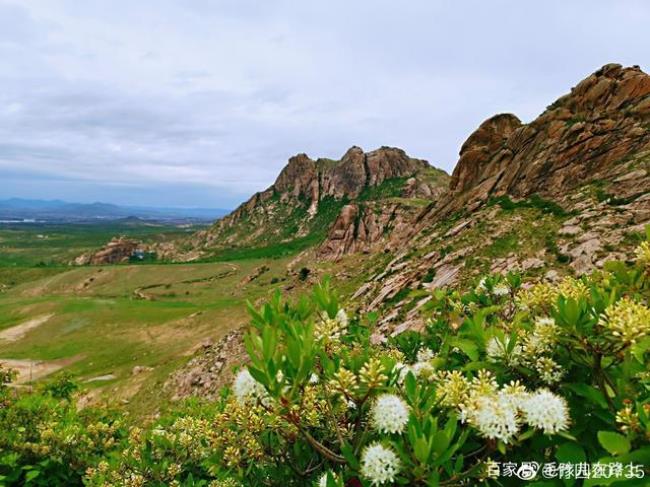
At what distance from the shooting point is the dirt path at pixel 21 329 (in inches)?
2490

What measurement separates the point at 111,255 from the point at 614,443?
703ft

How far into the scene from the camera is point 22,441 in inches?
257

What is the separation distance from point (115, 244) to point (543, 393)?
21711 cm

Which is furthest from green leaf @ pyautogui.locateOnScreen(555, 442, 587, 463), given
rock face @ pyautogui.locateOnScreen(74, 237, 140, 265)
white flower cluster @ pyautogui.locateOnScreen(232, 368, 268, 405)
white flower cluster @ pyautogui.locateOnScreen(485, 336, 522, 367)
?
rock face @ pyautogui.locateOnScreen(74, 237, 140, 265)

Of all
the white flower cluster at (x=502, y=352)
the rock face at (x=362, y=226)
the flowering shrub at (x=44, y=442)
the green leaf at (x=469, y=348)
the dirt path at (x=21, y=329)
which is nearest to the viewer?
the white flower cluster at (x=502, y=352)

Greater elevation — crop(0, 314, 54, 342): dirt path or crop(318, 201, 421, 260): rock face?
crop(318, 201, 421, 260): rock face

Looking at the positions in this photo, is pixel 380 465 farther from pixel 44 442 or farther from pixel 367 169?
pixel 367 169

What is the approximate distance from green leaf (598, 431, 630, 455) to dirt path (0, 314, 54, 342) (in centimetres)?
8099

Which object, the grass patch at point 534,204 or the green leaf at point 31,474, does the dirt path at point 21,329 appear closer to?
the green leaf at point 31,474

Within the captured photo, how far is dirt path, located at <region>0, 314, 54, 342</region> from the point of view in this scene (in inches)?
2490

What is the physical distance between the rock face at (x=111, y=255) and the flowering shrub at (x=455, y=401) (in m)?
209

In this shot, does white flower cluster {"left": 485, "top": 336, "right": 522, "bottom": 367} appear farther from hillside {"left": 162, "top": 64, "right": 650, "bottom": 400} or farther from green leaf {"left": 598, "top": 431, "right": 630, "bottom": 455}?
hillside {"left": 162, "top": 64, "right": 650, "bottom": 400}

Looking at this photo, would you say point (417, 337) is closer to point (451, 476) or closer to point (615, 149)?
point (451, 476)

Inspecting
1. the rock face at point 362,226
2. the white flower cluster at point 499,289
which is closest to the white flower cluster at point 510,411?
the white flower cluster at point 499,289
